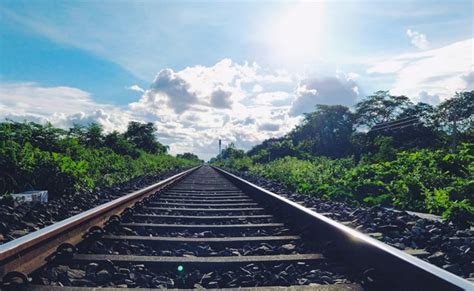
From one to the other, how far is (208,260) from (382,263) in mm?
1095

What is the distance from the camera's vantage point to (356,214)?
471cm

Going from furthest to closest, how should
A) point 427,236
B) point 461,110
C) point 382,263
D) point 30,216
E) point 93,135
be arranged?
point 461,110, point 93,135, point 30,216, point 427,236, point 382,263

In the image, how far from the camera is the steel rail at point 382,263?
5.64 ft

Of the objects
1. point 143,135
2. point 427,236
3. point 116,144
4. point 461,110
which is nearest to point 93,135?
point 116,144

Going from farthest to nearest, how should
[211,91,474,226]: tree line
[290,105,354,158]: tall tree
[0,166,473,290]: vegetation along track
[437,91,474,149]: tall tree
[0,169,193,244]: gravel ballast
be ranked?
[290,105,354,158]: tall tree
[437,91,474,149]: tall tree
[211,91,474,226]: tree line
[0,169,193,244]: gravel ballast
[0,166,473,290]: vegetation along track

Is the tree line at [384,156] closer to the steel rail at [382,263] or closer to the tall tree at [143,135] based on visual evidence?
the steel rail at [382,263]

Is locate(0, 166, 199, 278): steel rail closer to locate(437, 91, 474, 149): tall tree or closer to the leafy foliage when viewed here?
the leafy foliage

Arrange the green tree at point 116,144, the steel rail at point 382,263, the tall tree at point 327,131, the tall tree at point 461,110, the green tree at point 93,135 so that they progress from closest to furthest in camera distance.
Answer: the steel rail at point 382,263 < the green tree at point 93,135 < the green tree at point 116,144 < the tall tree at point 461,110 < the tall tree at point 327,131

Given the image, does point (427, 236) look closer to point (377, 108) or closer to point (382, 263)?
point (382, 263)

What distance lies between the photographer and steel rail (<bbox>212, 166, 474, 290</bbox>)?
1720 mm

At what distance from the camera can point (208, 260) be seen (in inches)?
103

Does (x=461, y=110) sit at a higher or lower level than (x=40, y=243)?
higher

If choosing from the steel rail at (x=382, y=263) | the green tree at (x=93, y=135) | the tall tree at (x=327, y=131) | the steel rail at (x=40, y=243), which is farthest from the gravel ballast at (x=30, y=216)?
the tall tree at (x=327, y=131)

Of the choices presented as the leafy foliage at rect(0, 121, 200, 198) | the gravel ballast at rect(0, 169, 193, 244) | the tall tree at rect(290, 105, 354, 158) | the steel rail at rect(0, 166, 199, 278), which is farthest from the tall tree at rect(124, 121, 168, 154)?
the steel rail at rect(0, 166, 199, 278)
